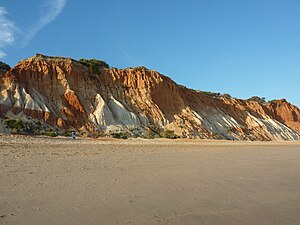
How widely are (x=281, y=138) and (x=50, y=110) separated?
151 feet

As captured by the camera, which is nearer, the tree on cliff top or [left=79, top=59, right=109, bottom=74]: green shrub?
the tree on cliff top

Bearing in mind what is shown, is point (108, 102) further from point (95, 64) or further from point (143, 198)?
point (143, 198)

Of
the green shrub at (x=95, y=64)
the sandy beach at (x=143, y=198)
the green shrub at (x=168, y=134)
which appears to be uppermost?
the green shrub at (x=95, y=64)

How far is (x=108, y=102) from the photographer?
43406 millimetres

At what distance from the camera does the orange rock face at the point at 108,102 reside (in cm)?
3656

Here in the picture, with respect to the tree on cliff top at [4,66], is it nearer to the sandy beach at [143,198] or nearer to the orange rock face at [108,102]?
the orange rock face at [108,102]

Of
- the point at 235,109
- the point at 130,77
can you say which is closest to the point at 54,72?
the point at 130,77

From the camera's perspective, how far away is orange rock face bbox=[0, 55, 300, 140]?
120 ft

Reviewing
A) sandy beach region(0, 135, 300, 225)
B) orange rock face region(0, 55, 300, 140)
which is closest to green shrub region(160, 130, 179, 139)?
orange rock face region(0, 55, 300, 140)

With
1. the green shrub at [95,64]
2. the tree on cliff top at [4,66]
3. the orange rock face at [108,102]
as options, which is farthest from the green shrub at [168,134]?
the tree on cliff top at [4,66]

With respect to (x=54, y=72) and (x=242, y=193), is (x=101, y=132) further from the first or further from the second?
(x=242, y=193)

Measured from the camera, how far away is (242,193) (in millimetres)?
5566

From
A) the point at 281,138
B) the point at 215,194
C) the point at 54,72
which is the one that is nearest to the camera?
the point at 215,194

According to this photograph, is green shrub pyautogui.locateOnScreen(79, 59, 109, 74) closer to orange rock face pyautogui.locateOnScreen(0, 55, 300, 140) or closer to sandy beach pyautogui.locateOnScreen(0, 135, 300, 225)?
orange rock face pyautogui.locateOnScreen(0, 55, 300, 140)
